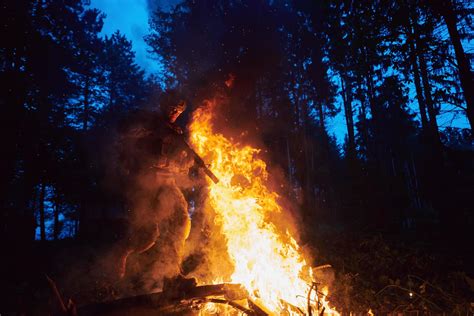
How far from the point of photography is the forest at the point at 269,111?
32.1ft

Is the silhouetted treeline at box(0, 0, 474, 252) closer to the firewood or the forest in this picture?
the forest

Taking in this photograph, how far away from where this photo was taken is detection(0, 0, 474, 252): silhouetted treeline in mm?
12164

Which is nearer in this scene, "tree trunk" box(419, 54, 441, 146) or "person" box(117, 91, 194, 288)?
"person" box(117, 91, 194, 288)

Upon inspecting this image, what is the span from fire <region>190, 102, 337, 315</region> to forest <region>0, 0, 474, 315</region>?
3.88 feet

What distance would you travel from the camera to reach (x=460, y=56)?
10.2m

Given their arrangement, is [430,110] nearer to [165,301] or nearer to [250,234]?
[250,234]

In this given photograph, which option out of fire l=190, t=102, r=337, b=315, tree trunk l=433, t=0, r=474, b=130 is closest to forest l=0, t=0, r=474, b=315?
tree trunk l=433, t=0, r=474, b=130

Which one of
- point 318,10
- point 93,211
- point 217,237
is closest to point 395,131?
point 318,10

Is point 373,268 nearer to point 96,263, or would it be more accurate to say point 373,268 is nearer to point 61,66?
point 96,263

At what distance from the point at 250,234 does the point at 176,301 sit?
2.40 meters

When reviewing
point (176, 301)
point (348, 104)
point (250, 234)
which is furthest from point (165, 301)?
point (348, 104)

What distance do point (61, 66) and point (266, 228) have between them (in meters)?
18.4

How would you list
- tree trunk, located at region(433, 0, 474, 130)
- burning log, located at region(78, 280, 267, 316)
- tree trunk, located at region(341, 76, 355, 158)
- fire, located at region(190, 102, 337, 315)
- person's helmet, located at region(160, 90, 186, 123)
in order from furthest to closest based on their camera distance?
tree trunk, located at region(341, 76, 355, 158)
tree trunk, located at region(433, 0, 474, 130)
person's helmet, located at region(160, 90, 186, 123)
fire, located at region(190, 102, 337, 315)
burning log, located at region(78, 280, 267, 316)

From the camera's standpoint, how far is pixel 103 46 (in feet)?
81.4
